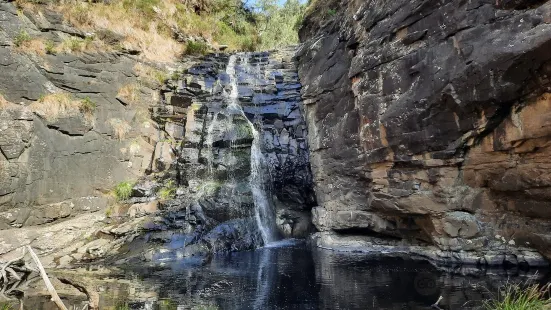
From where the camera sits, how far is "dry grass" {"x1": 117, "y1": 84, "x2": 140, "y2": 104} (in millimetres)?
18786

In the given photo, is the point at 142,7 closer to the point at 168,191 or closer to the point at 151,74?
the point at 151,74

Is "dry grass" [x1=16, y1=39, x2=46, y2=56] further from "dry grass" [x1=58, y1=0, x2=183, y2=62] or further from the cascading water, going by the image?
the cascading water

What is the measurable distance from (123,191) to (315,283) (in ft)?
34.2

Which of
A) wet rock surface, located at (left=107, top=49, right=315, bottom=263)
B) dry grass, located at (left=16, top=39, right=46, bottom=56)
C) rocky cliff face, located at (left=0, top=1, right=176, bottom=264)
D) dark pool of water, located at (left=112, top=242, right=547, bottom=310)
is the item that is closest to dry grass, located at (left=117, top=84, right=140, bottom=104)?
rocky cliff face, located at (left=0, top=1, right=176, bottom=264)

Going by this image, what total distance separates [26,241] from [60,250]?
1.17m

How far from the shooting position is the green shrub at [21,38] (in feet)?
52.3

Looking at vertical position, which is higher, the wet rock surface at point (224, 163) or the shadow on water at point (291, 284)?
the wet rock surface at point (224, 163)

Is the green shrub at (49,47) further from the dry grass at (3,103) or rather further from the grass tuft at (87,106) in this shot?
the dry grass at (3,103)

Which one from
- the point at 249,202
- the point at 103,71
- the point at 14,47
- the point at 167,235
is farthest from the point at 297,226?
the point at 14,47

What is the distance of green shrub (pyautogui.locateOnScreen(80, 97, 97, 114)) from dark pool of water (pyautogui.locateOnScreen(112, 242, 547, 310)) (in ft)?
28.2

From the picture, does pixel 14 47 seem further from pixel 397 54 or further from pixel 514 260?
pixel 514 260

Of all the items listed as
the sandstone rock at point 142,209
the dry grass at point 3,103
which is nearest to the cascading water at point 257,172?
the sandstone rock at point 142,209

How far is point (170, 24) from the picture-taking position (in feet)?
80.0

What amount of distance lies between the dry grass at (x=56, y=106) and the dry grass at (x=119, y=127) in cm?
170
